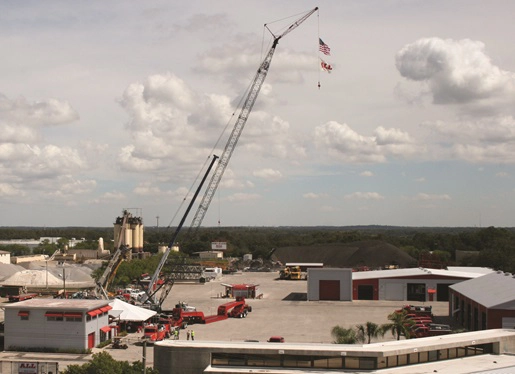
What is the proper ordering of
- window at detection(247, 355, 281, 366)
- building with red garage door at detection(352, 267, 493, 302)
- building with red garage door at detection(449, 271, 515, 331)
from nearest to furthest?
window at detection(247, 355, 281, 366)
building with red garage door at detection(449, 271, 515, 331)
building with red garage door at detection(352, 267, 493, 302)

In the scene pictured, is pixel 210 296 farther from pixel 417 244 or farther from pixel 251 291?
pixel 417 244

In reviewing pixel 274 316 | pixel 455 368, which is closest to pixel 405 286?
pixel 274 316

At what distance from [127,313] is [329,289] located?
34.5 m

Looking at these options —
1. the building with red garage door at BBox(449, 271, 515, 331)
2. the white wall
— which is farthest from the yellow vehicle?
the white wall

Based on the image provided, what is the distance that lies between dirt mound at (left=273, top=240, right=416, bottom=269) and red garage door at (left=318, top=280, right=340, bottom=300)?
5012 cm

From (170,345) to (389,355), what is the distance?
11071mm

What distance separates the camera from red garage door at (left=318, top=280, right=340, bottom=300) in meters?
87.2

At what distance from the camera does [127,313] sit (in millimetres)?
60469

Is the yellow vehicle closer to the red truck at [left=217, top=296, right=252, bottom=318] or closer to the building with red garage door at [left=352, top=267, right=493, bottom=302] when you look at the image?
the building with red garage door at [left=352, top=267, right=493, bottom=302]

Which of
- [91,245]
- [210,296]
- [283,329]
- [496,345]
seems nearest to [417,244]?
[91,245]

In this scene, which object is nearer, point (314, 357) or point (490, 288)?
point (314, 357)

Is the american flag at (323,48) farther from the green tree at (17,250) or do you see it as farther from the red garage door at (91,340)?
the green tree at (17,250)

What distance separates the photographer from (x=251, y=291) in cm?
9044

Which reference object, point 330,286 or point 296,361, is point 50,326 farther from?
point 330,286
